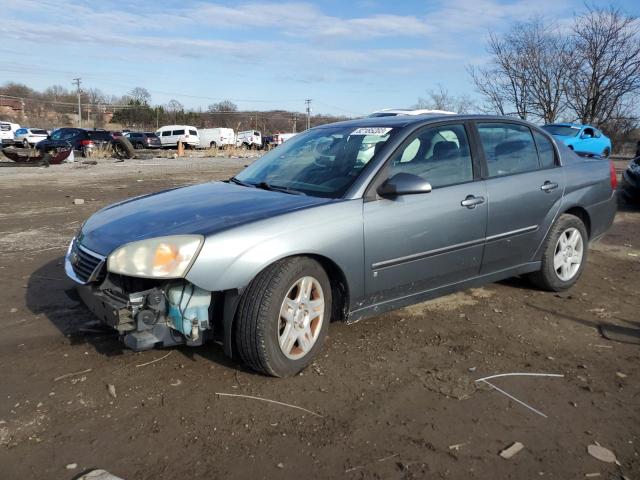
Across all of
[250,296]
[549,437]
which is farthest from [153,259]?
[549,437]

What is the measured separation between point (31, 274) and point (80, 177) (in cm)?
1183

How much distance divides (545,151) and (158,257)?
3573mm

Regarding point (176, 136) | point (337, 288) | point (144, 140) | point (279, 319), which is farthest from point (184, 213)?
point (176, 136)

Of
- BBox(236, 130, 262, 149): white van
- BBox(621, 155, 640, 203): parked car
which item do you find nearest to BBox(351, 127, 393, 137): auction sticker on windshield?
BBox(621, 155, 640, 203): parked car

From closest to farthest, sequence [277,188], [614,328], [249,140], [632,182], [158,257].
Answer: [158,257] → [277,188] → [614,328] → [632,182] → [249,140]

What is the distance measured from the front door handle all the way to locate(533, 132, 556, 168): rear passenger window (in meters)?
1.04

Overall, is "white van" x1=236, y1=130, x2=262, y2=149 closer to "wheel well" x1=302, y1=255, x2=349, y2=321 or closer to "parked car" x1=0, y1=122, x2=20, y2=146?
"parked car" x1=0, y1=122, x2=20, y2=146

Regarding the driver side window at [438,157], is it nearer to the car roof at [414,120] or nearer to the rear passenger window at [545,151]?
the car roof at [414,120]

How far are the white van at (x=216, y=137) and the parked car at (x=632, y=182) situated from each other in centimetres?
3950

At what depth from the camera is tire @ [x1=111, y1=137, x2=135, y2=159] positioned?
87.8ft

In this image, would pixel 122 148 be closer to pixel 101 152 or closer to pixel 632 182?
pixel 101 152

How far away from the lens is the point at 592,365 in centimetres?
346

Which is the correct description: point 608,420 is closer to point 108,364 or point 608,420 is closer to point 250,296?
point 250,296

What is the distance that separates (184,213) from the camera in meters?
3.38
